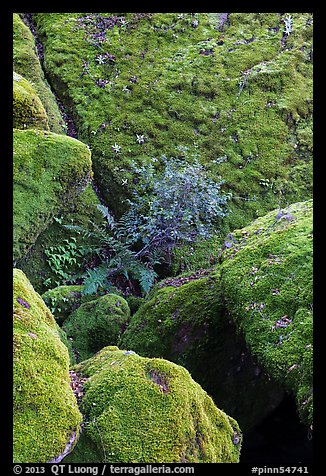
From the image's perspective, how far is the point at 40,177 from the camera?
4.95m

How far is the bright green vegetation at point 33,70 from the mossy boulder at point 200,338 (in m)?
4.79

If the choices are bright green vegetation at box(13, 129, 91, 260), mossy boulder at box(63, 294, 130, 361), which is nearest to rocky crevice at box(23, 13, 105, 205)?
mossy boulder at box(63, 294, 130, 361)

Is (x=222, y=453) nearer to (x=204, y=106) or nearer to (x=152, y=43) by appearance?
(x=204, y=106)

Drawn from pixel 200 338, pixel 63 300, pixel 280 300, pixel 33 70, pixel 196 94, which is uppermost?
pixel 33 70

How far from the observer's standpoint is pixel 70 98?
9.38 meters

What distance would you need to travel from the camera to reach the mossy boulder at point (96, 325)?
6242 millimetres

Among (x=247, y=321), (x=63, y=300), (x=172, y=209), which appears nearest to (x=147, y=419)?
(x=247, y=321)

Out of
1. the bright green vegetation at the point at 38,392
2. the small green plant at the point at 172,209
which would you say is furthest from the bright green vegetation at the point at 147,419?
the small green plant at the point at 172,209

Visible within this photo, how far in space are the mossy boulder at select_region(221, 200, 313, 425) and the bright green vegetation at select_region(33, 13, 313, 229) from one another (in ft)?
13.5

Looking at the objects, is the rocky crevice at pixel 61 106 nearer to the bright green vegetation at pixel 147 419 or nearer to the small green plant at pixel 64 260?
the small green plant at pixel 64 260

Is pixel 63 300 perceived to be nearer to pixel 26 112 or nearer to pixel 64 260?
pixel 64 260

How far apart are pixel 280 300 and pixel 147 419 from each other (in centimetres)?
169
